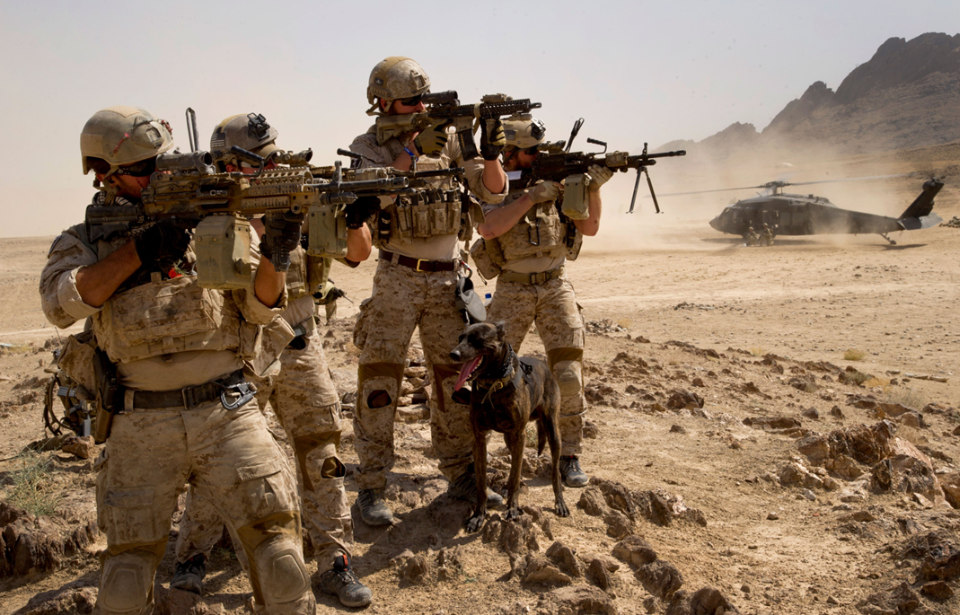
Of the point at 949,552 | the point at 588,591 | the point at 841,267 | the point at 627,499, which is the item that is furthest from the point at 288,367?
the point at 841,267

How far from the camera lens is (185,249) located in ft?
10.4

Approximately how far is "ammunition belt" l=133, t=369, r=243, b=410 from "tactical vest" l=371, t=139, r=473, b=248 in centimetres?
202

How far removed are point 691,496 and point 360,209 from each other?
3.44 m

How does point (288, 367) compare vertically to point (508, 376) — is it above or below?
above

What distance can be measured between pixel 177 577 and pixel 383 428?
4.95 feet

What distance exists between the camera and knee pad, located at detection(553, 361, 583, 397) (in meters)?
5.63

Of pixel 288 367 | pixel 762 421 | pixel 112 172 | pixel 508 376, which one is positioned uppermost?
pixel 112 172

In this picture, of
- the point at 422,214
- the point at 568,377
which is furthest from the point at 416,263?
the point at 568,377

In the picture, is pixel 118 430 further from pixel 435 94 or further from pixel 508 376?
pixel 435 94

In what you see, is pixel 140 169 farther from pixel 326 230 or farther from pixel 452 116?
pixel 452 116

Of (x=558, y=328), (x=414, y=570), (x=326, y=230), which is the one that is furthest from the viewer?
(x=558, y=328)

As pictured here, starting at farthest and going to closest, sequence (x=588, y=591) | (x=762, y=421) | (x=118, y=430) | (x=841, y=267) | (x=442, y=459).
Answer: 1. (x=841, y=267)
2. (x=762, y=421)
3. (x=442, y=459)
4. (x=588, y=591)
5. (x=118, y=430)

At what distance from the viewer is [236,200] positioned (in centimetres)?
322

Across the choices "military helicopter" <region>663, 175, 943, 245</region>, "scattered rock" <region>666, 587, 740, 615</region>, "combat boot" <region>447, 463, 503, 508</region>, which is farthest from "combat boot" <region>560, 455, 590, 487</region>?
"military helicopter" <region>663, 175, 943, 245</region>
